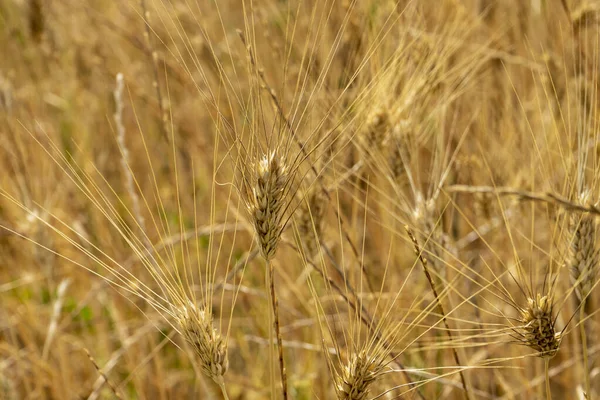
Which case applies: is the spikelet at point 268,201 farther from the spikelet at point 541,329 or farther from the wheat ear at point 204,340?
the spikelet at point 541,329

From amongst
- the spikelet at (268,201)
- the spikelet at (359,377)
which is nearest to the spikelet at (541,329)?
the spikelet at (359,377)

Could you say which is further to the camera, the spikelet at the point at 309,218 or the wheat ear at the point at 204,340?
the spikelet at the point at 309,218

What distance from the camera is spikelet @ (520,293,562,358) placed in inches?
28.2

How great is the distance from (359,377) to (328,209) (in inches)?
37.4

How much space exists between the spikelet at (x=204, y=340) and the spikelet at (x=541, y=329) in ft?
1.17

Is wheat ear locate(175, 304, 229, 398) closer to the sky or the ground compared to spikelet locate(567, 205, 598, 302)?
closer to the ground

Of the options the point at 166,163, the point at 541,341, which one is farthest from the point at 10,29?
the point at 541,341

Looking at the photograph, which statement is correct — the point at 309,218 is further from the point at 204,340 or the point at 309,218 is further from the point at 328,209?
the point at 328,209

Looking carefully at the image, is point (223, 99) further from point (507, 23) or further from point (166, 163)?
point (507, 23)

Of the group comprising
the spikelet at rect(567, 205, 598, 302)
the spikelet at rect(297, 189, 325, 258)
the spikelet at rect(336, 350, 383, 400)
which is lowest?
the spikelet at rect(336, 350, 383, 400)

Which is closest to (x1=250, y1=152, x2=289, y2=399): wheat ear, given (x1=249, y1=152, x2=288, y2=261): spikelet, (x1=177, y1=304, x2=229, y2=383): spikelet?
(x1=249, y1=152, x2=288, y2=261): spikelet

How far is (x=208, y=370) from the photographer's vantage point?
737mm

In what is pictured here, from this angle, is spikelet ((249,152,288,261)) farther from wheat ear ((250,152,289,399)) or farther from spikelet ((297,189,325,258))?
spikelet ((297,189,325,258))

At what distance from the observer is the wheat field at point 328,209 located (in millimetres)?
788
